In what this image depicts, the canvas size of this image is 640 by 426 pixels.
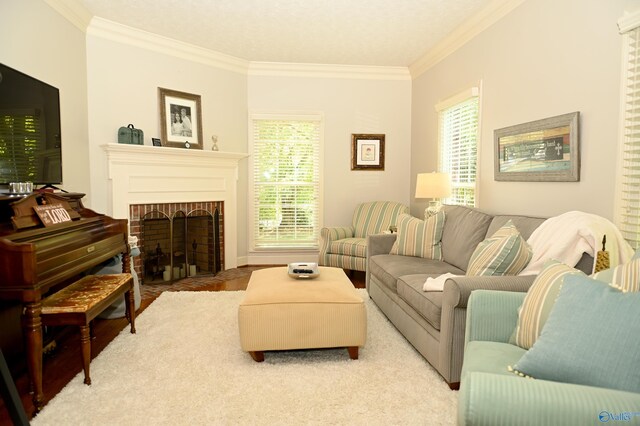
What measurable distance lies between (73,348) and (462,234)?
121 inches

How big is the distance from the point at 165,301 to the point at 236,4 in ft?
9.53

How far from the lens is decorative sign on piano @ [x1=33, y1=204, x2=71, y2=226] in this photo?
2.40m

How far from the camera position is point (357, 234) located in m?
5.38

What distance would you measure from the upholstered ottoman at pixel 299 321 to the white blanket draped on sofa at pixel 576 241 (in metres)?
1.09

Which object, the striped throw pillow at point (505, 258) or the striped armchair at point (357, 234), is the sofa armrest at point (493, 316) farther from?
the striped armchair at point (357, 234)

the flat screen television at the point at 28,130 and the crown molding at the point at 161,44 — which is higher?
the crown molding at the point at 161,44

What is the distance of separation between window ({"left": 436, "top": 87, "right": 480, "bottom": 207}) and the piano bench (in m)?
3.36

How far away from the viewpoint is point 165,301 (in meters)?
3.96

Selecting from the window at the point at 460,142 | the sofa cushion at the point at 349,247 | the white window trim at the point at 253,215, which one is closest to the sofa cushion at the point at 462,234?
the window at the point at 460,142

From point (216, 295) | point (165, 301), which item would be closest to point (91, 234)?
point (165, 301)

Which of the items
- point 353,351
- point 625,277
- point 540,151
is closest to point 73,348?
point 353,351

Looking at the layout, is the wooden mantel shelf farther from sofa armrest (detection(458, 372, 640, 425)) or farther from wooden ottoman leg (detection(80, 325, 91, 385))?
sofa armrest (detection(458, 372, 640, 425))

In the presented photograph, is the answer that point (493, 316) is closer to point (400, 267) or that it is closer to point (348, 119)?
point (400, 267)

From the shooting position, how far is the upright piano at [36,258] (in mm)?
1964
